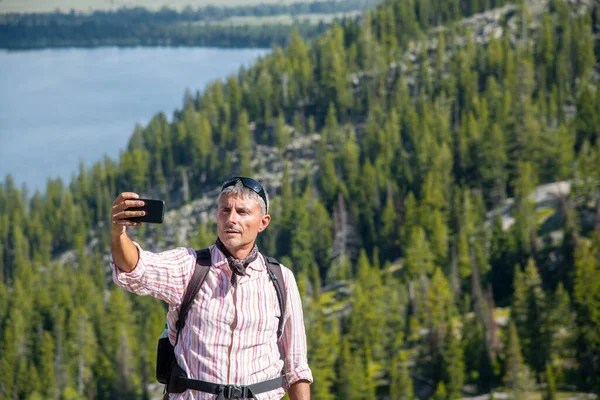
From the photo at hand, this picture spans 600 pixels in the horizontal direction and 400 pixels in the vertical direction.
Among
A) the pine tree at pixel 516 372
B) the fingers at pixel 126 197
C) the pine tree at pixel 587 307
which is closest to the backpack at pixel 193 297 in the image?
the fingers at pixel 126 197

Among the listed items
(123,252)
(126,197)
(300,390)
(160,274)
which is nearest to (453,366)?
(300,390)

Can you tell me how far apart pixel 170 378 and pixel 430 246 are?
157 metres

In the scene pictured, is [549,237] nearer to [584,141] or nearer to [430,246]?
[430,246]

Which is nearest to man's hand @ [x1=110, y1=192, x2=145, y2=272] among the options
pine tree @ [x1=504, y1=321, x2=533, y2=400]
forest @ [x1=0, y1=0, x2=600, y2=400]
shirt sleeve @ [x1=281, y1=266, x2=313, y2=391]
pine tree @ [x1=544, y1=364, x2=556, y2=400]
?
shirt sleeve @ [x1=281, y1=266, x2=313, y2=391]

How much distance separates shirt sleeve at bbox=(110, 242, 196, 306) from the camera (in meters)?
6.13

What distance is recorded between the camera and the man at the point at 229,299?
249 inches

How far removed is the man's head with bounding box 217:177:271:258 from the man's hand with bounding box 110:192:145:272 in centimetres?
73

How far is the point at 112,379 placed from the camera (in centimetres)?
14338

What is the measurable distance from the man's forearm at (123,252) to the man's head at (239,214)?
70cm

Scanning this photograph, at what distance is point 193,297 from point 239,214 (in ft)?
2.27

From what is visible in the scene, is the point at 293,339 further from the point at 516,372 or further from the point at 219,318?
the point at 516,372

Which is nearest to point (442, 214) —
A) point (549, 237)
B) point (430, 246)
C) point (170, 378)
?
point (430, 246)

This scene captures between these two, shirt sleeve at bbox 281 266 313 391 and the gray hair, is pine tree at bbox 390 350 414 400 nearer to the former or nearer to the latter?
shirt sleeve at bbox 281 266 313 391

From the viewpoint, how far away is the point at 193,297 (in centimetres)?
641
